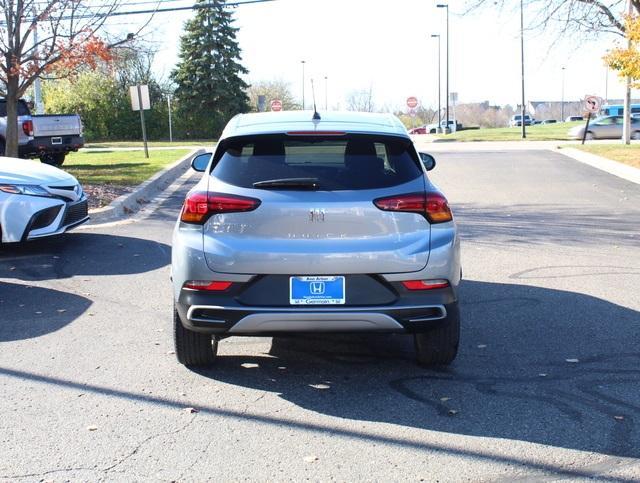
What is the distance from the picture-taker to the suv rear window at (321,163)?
485 centimetres

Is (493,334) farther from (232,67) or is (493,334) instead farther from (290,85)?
(290,85)

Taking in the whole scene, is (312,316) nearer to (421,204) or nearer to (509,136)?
(421,204)

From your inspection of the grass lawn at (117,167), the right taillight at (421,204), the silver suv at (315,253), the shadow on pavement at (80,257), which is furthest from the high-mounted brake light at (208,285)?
the grass lawn at (117,167)

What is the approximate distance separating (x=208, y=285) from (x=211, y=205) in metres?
0.48

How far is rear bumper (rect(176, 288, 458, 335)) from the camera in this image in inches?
183

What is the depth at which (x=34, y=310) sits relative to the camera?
22.6 feet

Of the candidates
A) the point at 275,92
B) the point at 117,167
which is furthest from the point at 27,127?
the point at 275,92

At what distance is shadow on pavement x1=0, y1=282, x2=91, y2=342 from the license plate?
8.23 ft

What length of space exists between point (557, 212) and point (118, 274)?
7662 mm

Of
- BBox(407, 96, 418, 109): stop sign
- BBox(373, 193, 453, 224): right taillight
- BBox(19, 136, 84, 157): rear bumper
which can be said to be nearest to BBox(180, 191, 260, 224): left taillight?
BBox(373, 193, 453, 224): right taillight

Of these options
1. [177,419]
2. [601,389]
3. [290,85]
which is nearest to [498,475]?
[601,389]

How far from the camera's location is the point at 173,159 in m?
23.2

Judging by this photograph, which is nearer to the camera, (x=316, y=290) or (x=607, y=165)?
(x=316, y=290)

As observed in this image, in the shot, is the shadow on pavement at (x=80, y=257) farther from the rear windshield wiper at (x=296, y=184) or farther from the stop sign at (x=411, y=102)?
the stop sign at (x=411, y=102)
